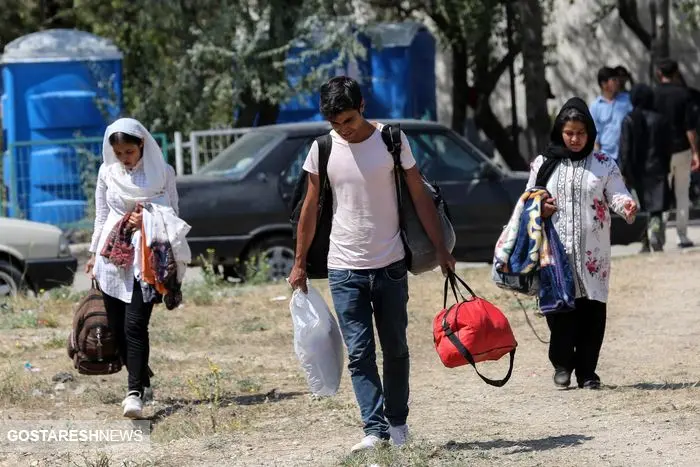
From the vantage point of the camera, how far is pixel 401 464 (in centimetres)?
604

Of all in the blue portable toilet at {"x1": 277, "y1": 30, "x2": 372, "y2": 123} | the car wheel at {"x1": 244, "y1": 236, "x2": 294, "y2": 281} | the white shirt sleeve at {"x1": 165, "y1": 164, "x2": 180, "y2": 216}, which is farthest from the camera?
the blue portable toilet at {"x1": 277, "y1": 30, "x2": 372, "y2": 123}

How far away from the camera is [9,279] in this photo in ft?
39.9

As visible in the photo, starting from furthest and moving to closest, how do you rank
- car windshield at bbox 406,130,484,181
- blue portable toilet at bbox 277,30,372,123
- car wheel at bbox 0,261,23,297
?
blue portable toilet at bbox 277,30,372,123 → car windshield at bbox 406,130,484,181 → car wheel at bbox 0,261,23,297

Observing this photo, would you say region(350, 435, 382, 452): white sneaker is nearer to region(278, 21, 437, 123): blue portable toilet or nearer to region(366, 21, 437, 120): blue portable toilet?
region(278, 21, 437, 123): blue portable toilet

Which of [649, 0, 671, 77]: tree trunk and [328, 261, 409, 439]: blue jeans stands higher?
[649, 0, 671, 77]: tree trunk

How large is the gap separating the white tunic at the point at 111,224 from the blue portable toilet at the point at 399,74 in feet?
42.5

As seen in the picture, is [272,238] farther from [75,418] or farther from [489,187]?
[75,418]

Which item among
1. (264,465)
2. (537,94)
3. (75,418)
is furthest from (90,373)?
(537,94)

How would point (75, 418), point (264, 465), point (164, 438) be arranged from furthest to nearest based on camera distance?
1. point (75, 418)
2. point (164, 438)
3. point (264, 465)

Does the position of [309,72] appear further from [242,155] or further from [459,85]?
[459,85]

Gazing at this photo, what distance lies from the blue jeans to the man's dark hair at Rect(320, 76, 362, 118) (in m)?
0.71

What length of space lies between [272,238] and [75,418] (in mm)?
5211

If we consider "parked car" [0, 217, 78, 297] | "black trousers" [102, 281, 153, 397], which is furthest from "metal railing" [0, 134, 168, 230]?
"black trousers" [102, 281, 153, 397]

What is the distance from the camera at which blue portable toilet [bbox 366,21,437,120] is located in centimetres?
2095
